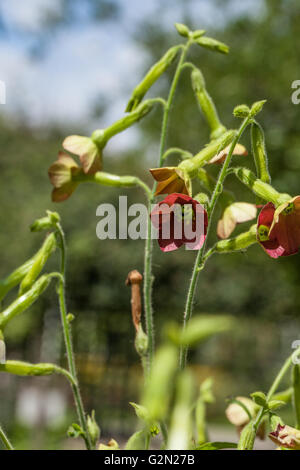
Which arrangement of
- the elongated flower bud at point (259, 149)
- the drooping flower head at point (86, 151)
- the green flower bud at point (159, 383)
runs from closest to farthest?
the green flower bud at point (159, 383)
the elongated flower bud at point (259, 149)
the drooping flower head at point (86, 151)

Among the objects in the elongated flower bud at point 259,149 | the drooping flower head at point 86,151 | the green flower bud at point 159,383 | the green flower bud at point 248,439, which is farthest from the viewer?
the drooping flower head at point 86,151

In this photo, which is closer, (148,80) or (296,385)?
(296,385)

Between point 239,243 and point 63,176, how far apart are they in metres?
0.27

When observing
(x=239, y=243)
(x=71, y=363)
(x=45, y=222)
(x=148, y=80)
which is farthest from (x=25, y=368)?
(x=148, y=80)

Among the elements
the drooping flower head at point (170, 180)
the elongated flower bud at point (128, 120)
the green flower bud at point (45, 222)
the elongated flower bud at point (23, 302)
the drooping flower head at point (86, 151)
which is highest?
the elongated flower bud at point (128, 120)

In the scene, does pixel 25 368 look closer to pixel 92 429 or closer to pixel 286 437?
pixel 92 429

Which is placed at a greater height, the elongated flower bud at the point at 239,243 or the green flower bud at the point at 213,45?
the green flower bud at the point at 213,45

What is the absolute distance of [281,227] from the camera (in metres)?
0.51

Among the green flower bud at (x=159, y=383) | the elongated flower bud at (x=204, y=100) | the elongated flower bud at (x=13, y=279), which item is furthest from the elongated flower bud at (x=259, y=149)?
the green flower bud at (x=159, y=383)

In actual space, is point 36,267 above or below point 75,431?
above

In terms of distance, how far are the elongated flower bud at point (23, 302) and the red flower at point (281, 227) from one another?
0.25 m

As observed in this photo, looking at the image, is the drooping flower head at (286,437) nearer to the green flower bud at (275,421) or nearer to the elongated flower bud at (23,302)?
the green flower bud at (275,421)

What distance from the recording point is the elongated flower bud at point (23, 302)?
0.59 meters
